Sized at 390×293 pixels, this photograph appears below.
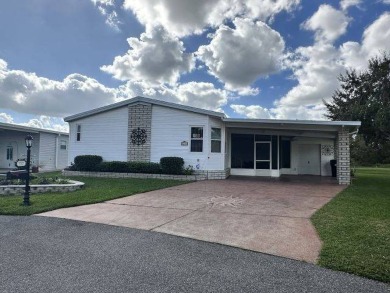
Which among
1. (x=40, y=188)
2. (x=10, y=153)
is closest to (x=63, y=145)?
(x=10, y=153)

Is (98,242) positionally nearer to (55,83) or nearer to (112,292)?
(112,292)

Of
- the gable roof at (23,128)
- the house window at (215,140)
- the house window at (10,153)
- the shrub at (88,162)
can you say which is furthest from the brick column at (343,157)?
the house window at (10,153)

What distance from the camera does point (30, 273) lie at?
11.3ft

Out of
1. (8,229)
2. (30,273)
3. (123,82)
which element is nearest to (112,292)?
(30,273)

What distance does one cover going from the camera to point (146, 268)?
3.60 metres

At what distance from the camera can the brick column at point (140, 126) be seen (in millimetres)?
15914

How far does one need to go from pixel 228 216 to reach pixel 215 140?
8935mm

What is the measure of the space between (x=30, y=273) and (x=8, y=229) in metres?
2.49

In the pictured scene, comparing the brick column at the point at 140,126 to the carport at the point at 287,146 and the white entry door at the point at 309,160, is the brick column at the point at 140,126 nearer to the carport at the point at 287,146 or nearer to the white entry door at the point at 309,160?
the carport at the point at 287,146

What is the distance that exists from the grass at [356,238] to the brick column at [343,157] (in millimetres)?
5715

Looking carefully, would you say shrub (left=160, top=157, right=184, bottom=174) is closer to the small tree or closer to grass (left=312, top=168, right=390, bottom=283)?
grass (left=312, top=168, right=390, bottom=283)

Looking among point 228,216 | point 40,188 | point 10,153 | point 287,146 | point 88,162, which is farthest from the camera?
point 10,153

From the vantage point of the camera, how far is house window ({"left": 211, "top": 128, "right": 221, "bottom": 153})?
15055 millimetres

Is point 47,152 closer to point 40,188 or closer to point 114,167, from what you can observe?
point 114,167
